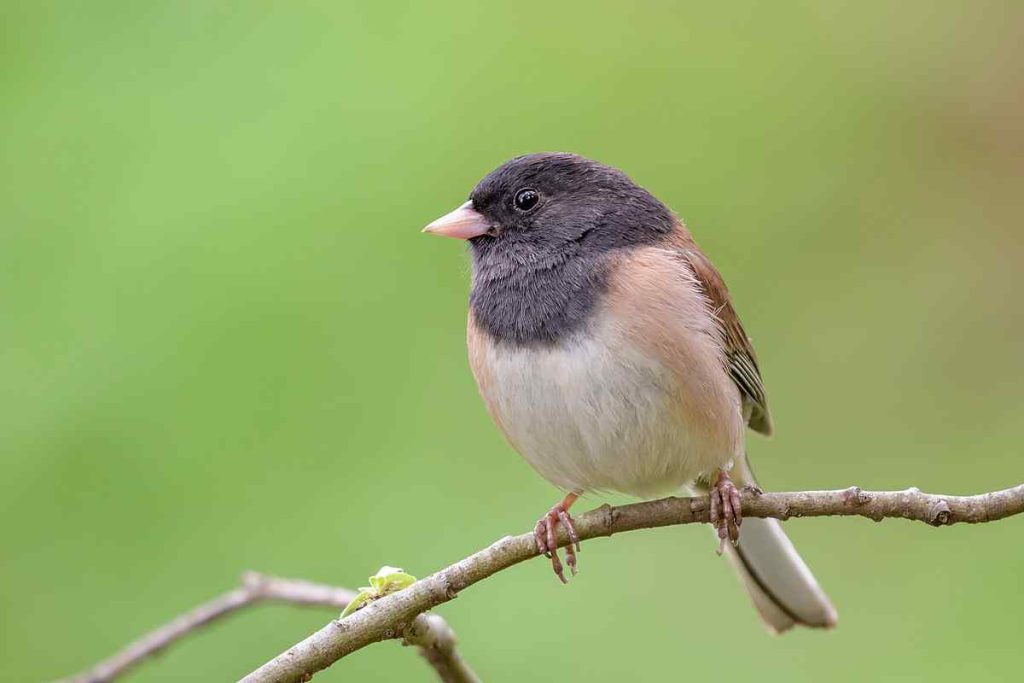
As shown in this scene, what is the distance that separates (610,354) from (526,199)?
0.55 metres

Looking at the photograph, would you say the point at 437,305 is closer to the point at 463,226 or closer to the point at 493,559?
the point at 463,226

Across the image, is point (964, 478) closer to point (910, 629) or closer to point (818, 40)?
point (910, 629)

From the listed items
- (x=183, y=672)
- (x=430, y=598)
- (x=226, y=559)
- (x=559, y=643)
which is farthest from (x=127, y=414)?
(x=430, y=598)

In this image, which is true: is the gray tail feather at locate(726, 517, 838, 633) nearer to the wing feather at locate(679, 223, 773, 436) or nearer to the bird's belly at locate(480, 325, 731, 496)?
the wing feather at locate(679, 223, 773, 436)

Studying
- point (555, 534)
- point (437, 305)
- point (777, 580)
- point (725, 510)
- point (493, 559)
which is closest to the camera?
point (493, 559)

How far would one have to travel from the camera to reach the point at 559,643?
10.6ft

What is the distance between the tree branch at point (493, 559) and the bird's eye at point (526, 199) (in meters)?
0.98

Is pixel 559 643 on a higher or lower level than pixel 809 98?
lower

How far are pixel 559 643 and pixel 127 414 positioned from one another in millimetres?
1270

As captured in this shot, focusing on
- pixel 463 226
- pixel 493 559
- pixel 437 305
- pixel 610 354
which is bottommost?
pixel 493 559

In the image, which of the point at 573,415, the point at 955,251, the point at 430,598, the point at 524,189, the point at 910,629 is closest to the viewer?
the point at 430,598

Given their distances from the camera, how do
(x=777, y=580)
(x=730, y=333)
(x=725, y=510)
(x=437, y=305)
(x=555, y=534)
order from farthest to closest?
(x=437, y=305) → (x=777, y=580) → (x=730, y=333) → (x=555, y=534) → (x=725, y=510)

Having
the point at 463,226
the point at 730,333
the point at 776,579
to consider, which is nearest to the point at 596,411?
the point at 730,333

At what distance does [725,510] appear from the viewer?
2357 mm
